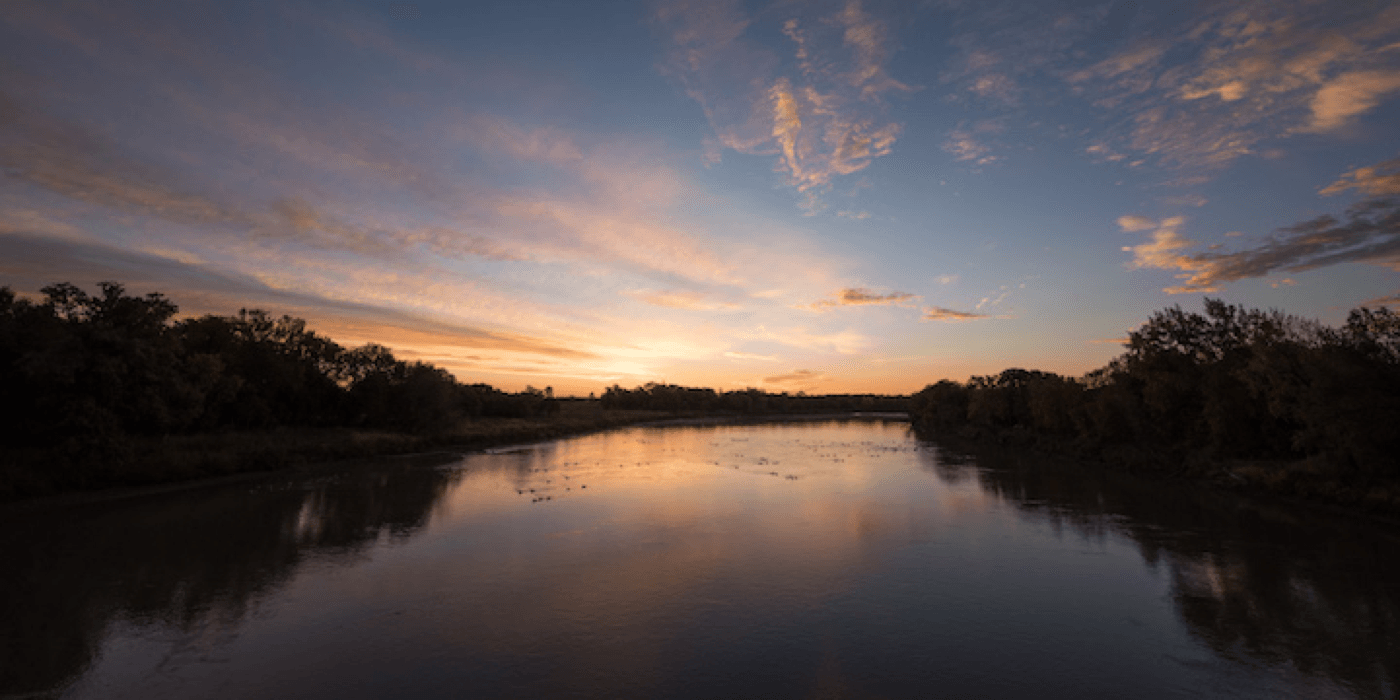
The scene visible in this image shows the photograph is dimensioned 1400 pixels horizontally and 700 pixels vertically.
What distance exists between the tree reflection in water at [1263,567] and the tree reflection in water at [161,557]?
75.9ft

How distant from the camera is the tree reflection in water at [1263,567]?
39.2 ft

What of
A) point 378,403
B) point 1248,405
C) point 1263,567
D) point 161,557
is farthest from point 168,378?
point 1248,405

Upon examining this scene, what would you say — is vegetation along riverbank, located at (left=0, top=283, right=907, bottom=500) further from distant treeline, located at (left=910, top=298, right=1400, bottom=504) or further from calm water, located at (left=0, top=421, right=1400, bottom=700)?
distant treeline, located at (left=910, top=298, right=1400, bottom=504)

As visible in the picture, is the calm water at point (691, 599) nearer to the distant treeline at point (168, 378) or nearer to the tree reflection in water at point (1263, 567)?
the tree reflection in water at point (1263, 567)

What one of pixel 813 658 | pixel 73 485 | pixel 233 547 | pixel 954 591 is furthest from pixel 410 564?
pixel 73 485

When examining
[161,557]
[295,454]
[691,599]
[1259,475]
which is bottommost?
[161,557]

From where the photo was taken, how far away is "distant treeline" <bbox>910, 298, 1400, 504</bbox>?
85.3 feet

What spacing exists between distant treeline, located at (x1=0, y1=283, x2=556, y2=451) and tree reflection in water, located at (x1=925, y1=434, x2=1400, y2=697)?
4394 cm

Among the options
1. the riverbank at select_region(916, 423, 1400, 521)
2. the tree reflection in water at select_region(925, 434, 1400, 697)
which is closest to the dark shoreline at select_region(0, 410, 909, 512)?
the tree reflection in water at select_region(925, 434, 1400, 697)

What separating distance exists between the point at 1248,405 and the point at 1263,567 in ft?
87.9

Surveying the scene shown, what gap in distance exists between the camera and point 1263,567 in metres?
18.3

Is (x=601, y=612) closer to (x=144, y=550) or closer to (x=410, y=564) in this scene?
(x=410, y=564)

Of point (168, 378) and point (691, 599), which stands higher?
point (168, 378)

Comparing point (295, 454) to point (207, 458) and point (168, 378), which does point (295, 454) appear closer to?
point (207, 458)
